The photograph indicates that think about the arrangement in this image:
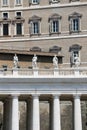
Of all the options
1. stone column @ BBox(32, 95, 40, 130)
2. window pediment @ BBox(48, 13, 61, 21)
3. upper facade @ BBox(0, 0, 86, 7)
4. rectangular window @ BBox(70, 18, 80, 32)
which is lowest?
stone column @ BBox(32, 95, 40, 130)

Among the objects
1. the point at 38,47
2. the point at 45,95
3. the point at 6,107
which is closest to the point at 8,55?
the point at 38,47

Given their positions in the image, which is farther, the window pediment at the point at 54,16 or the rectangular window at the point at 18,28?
the rectangular window at the point at 18,28

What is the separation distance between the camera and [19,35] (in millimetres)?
96500

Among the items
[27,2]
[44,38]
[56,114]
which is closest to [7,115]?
[56,114]

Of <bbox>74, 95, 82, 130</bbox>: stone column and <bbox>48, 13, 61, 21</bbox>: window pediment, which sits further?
<bbox>48, 13, 61, 21</bbox>: window pediment

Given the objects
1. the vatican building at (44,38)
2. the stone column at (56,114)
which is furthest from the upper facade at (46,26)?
the stone column at (56,114)

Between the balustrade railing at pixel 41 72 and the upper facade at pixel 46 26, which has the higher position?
the upper facade at pixel 46 26

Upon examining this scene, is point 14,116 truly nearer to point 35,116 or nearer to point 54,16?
point 35,116

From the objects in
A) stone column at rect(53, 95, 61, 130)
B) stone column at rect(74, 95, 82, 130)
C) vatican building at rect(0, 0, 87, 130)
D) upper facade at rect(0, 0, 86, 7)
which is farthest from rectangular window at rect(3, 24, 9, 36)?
stone column at rect(74, 95, 82, 130)

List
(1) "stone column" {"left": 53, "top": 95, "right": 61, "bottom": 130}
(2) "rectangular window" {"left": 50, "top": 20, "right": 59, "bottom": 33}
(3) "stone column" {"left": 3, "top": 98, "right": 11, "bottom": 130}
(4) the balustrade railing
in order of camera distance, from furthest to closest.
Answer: (2) "rectangular window" {"left": 50, "top": 20, "right": 59, "bottom": 33} < (3) "stone column" {"left": 3, "top": 98, "right": 11, "bottom": 130} < (4) the balustrade railing < (1) "stone column" {"left": 53, "top": 95, "right": 61, "bottom": 130}

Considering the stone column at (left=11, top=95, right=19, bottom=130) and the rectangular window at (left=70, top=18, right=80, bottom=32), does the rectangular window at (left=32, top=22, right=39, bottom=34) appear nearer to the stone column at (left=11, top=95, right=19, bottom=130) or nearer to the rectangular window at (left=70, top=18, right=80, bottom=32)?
the rectangular window at (left=70, top=18, right=80, bottom=32)

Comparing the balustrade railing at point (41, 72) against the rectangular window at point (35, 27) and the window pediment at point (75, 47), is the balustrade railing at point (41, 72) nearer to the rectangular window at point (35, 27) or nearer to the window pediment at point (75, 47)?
the window pediment at point (75, 47)

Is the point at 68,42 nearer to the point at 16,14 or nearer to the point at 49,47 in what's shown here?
the point at 49,47

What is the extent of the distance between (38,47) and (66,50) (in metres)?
4.98
